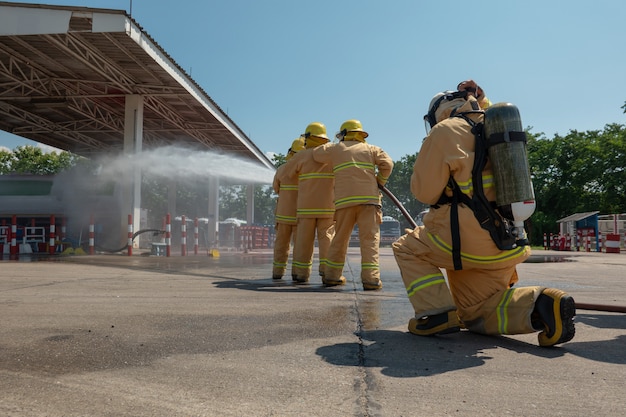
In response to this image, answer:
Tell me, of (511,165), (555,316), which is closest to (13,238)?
(511,165)

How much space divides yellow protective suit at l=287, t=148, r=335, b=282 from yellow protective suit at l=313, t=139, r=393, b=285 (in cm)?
53

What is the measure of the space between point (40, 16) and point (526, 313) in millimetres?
12959

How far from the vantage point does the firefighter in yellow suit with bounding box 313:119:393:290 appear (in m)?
5.10

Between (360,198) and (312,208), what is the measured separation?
0.93 metres

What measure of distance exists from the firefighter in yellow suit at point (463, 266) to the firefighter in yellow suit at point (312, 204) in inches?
115

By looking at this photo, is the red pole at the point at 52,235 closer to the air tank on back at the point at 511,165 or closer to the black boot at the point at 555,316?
the air tank on back at the point at 511,165

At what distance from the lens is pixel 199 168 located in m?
17.4

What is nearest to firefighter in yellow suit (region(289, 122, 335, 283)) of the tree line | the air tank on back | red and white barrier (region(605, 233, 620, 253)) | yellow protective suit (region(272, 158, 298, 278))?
yellow protective suit (region(272, 158, 298, 278))

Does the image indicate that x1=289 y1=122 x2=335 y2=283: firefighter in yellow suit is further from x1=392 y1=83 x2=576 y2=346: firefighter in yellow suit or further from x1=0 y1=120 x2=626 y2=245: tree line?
x1=0 y1=120 x2=626 y2=245: tree line

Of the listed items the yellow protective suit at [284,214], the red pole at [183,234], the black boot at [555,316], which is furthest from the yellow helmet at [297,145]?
the red pole at [183,234]

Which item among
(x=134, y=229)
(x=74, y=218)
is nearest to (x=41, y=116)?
(x=74, y=218)

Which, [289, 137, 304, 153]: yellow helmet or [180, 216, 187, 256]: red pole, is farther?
[180, 216, 187, 256]: red pole

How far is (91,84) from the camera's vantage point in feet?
53.5

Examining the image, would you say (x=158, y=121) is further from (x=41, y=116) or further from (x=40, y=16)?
(x=40, y=16)
